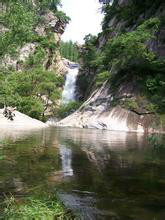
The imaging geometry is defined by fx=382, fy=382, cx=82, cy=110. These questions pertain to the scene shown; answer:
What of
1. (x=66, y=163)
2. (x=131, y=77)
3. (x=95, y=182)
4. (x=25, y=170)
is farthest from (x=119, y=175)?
(x=131, y=77)

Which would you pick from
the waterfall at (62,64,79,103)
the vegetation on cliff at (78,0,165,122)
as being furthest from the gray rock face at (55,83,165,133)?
the waterfall at (62,64,79,103)

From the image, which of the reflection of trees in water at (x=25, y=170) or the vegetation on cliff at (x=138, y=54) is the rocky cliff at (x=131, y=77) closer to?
the vegetation on cliff at (x=138, y=54)

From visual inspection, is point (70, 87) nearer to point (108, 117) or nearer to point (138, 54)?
point (108, 117)

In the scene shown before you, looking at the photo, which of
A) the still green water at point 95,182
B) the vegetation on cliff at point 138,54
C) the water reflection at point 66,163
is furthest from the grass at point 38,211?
the vegetation on cliff at point 138,54

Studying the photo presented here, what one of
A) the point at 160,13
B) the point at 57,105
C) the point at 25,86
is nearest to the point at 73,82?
the point at 57,105

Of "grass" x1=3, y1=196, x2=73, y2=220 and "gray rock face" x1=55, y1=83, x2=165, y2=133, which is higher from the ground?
"gray rock face" x1=55, y1=83, x2=165, y2=133

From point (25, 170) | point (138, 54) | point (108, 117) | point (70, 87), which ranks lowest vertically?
point (25, 170)

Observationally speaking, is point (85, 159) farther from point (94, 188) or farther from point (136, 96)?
point (136, 96)

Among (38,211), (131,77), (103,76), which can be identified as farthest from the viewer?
(103,76)

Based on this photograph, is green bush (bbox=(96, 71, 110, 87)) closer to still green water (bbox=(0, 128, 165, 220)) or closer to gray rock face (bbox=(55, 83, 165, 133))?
gray rock face (bbox=(55, 83, 165, 133))

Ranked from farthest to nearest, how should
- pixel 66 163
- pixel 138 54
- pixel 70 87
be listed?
pixel 70 87 → pixel 138 54 → pixel 66 163

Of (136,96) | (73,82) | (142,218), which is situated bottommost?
(142,218)

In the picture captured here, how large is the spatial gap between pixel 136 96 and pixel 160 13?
12.1 metres

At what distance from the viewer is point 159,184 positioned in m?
12.0
